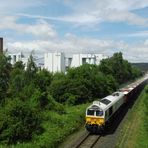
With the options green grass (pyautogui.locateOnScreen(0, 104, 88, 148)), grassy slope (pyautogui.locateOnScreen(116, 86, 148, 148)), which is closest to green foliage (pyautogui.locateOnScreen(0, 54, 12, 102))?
green grass (pyautogui.locateOnScreen(0, 104, 88, 148))

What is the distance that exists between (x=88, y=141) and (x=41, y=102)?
14.2m

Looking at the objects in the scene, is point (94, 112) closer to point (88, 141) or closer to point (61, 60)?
point (88, 141)

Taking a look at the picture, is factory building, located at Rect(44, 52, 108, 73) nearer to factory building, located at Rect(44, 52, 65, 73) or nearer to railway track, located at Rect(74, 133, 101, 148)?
factory building, located at Rect(44, 52, 65, 73)

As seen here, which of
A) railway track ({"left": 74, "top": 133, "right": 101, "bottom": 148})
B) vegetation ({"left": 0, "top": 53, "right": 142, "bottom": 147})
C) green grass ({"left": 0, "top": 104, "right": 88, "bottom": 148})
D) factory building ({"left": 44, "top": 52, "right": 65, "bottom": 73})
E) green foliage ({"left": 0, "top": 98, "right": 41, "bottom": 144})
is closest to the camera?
green grass ({"left": 0, "top": 104, "right": 88, "bottom": 148})

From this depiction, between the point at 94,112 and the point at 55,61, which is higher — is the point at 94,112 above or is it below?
below

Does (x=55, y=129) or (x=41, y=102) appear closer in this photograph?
(x=55, y=129)

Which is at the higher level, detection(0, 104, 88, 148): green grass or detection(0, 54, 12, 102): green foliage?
detection(0, 54, 12, 102): green foliage

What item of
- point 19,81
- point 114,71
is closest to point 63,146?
point 19,81

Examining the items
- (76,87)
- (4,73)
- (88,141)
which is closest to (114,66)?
(76,87)

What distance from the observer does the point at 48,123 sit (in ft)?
109

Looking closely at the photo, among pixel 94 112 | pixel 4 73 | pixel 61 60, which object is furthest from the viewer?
pixel 61 60

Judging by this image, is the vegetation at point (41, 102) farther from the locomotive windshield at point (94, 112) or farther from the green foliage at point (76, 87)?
the locomotive windshield at point (94, 112)

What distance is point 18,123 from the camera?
27203 mm

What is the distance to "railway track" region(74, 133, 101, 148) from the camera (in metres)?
26.5
